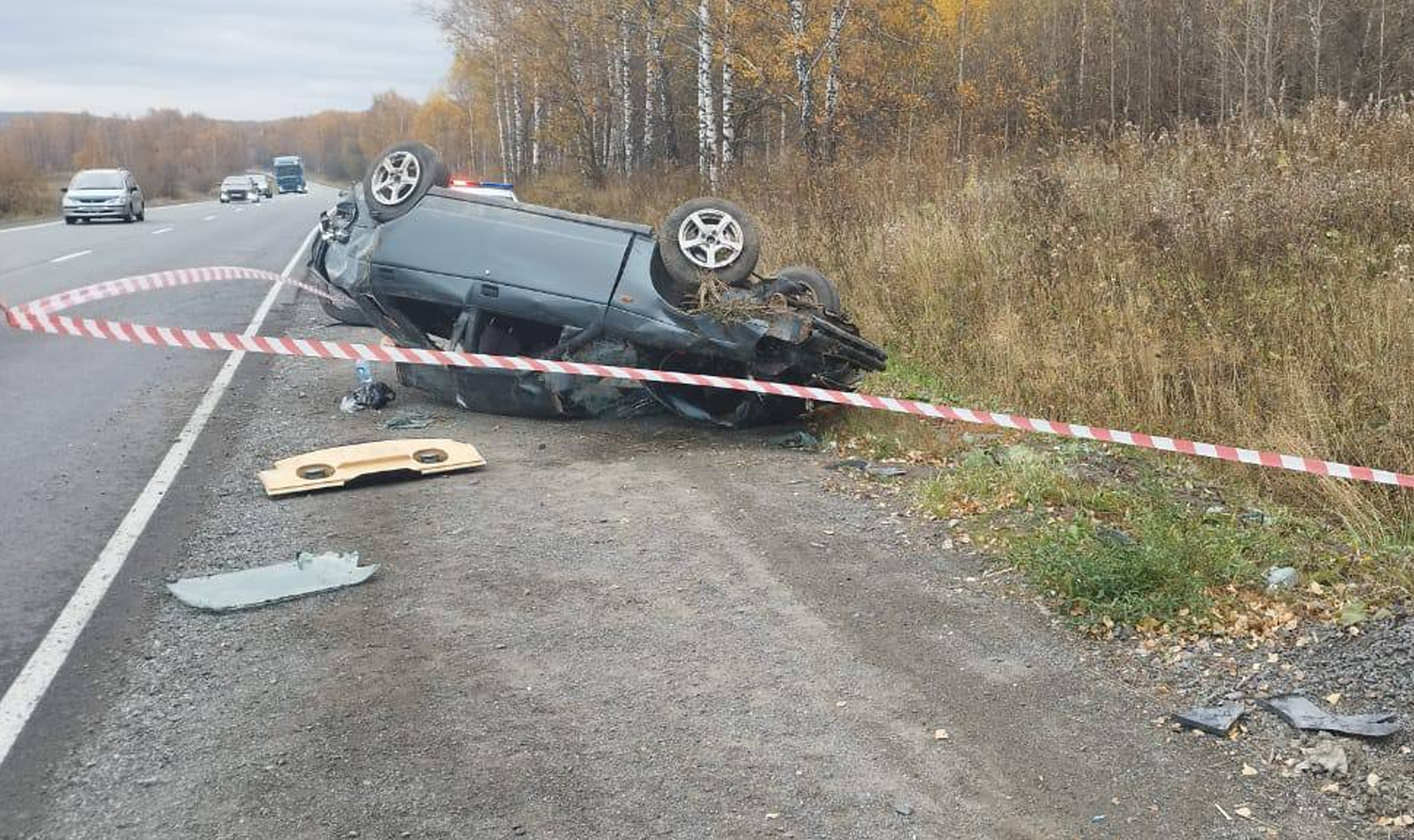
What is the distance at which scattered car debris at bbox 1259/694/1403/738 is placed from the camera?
3.81m

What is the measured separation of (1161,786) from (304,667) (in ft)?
9.90

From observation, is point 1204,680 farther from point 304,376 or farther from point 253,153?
point 253,153

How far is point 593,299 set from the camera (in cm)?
796

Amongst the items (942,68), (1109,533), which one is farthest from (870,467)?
(942,68)

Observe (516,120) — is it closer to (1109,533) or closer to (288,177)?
(1109,533)

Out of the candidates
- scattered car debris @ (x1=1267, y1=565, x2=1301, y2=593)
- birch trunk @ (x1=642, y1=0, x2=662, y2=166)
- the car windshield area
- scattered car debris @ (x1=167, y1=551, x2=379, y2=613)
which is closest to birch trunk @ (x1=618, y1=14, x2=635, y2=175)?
birch trunk @ (x1=642, y1=0, x2=662, y2=166)

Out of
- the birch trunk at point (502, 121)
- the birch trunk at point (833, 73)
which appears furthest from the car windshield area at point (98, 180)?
the birch trunk at point (833, 73)

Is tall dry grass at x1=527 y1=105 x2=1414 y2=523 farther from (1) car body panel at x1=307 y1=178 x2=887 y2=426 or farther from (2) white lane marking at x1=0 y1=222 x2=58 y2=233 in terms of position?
(2) white lane marking at x1=0 y1=222 x2=58 y2=233

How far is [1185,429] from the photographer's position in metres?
6.95

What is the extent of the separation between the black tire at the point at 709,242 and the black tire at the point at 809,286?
0.29 m

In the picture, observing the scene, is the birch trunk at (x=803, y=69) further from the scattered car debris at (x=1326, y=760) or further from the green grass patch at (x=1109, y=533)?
the scattered car debris at (x=1326, y=760)

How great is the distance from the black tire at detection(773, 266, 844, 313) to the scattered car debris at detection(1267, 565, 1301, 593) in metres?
3.86

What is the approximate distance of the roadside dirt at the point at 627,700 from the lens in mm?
3416

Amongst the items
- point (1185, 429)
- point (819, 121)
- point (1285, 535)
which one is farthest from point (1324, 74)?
point (1285, 535)
